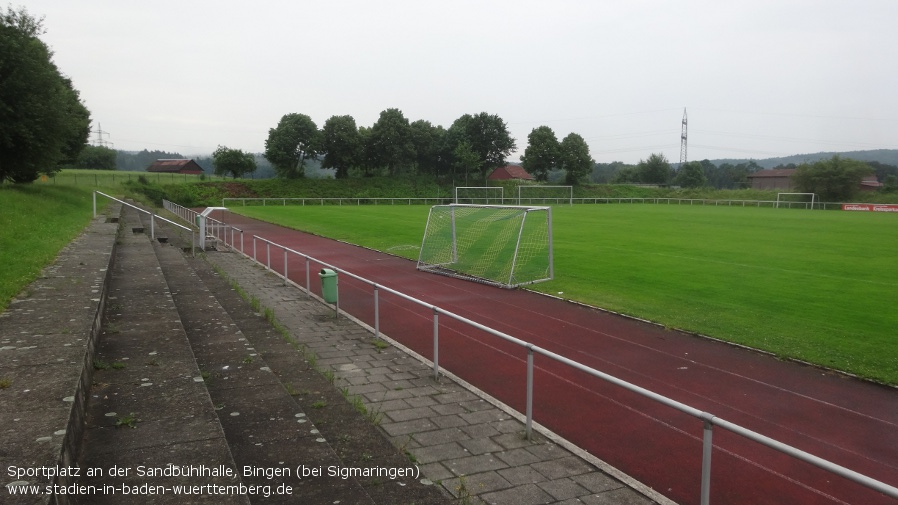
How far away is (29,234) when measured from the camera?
13.9 meters

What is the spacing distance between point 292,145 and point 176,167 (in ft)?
171

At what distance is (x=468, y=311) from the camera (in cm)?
1233

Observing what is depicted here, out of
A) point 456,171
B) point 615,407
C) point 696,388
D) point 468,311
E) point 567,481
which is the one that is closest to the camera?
point 567,481

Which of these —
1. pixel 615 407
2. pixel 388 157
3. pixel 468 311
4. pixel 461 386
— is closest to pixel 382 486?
pixel 461 386

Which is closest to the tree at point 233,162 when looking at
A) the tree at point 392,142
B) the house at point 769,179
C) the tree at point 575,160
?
the tree at point 392,142

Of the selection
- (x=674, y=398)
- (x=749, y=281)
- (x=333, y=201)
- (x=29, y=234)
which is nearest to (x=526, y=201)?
(x=333, y=201)

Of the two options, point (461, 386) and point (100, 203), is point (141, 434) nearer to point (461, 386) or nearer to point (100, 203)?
point (461, 386)

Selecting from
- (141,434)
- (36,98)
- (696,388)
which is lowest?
(696,388)

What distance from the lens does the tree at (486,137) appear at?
8212cm

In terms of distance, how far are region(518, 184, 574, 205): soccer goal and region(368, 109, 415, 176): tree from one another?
16.6 meters

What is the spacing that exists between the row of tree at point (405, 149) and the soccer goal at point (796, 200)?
79.6ft

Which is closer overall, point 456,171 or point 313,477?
point 313,477

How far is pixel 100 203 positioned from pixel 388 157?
4457 centimetres

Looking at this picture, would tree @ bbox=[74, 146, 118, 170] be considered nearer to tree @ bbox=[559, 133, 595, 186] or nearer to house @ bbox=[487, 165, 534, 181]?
house @ bbox=[487, 165, 534, 181]
